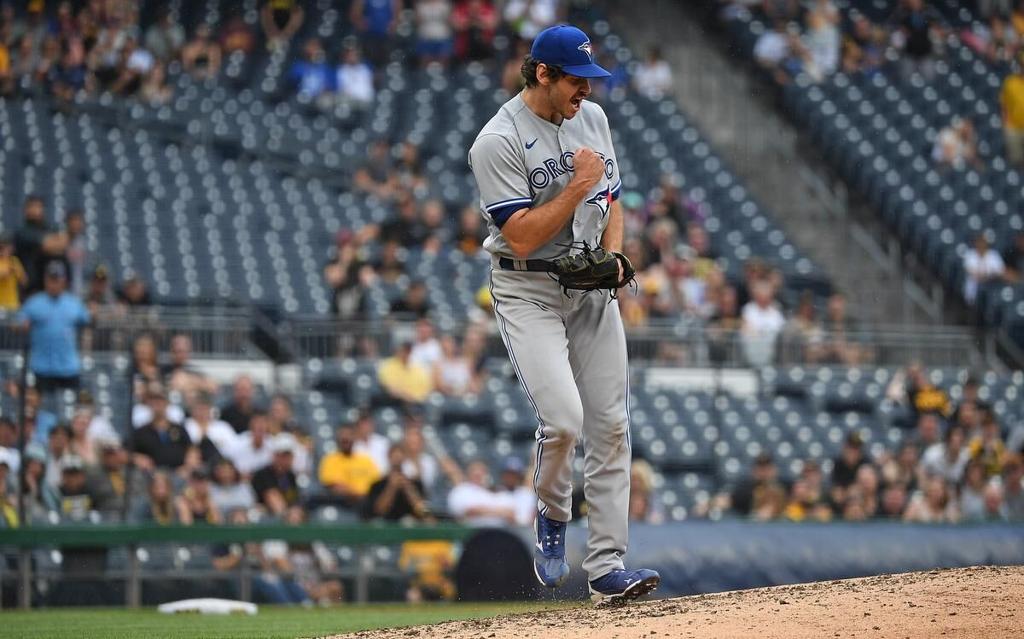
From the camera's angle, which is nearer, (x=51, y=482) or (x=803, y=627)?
A: (x=803, y=627)

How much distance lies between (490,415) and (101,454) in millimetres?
3987

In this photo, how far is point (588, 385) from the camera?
6320mm

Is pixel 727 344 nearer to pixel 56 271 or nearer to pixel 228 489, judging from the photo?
pixel 228 489

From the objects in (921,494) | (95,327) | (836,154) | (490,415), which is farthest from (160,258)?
(836,154)

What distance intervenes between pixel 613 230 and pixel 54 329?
6.72 metres

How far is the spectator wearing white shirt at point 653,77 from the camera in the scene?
68.7 feet

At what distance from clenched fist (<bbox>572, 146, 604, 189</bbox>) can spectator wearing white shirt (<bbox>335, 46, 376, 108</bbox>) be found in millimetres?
13843

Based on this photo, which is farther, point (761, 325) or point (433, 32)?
point (433, 32)

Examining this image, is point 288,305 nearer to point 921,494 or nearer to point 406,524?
point 406,524

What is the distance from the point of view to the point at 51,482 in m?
10.6

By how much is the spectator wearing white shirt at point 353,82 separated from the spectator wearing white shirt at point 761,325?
598 cm

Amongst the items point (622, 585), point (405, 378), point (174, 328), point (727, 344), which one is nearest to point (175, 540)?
point (174, 328)

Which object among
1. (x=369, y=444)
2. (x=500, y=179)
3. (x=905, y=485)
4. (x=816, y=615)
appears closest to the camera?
(x=816, y=615)

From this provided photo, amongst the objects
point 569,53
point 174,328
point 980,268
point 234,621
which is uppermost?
point 569,53
